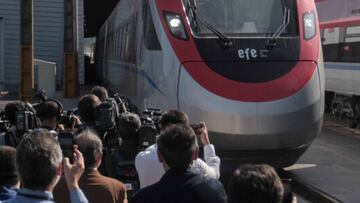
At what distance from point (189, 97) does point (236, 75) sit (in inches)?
27.0

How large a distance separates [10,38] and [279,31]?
21618 mm

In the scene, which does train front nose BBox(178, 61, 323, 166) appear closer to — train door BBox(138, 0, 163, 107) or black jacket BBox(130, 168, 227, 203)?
train door BBox(138, 0, 163, 107)

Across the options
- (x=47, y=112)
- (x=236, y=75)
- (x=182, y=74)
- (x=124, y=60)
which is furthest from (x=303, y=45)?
(x=124, y=60)

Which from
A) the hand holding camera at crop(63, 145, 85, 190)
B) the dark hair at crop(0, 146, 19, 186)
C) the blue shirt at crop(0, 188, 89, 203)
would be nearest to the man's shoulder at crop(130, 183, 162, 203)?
the hand holding camera at crop(63, 145, 85, 190)

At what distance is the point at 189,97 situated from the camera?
8680mm

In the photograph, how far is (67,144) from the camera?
13.9ft

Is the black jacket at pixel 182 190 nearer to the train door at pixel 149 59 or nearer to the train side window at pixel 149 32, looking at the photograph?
the train door at pixel 149 59

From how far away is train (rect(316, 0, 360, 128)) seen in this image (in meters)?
16.9

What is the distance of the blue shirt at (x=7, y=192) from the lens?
3.46 m

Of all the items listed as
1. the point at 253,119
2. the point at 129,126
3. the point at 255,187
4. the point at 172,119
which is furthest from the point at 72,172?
the point at 253,119

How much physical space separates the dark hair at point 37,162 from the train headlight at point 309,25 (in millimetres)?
6417

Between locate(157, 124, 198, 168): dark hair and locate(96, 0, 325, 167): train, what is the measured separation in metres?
4.70

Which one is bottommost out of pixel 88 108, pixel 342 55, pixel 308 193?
pixel 308 193

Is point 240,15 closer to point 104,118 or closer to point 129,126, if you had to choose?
point 104,118
